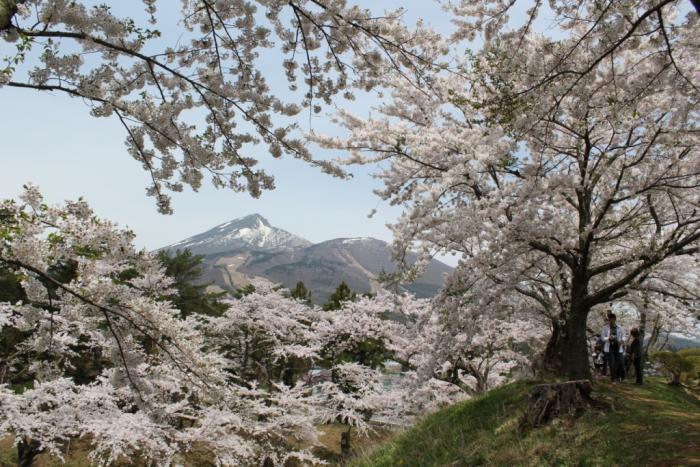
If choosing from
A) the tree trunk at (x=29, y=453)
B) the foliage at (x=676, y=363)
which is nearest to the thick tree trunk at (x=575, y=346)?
the foliage at (x=676, y=363)

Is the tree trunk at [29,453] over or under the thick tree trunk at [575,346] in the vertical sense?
under

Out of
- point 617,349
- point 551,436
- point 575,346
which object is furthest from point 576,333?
point 551,436

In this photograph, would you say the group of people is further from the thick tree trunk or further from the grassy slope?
the thick tree trunk

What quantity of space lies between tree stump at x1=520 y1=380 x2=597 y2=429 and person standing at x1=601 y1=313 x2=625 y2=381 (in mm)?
3491

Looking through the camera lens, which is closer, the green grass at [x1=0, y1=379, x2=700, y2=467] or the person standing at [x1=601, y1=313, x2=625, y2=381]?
the green grass at [x1=0, y1=379, x2=700, y2=467]

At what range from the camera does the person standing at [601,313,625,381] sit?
1020 centimetres

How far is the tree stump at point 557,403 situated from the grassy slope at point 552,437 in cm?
19

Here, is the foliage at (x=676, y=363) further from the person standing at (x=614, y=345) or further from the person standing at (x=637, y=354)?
the person standing at (x=614, y=345)

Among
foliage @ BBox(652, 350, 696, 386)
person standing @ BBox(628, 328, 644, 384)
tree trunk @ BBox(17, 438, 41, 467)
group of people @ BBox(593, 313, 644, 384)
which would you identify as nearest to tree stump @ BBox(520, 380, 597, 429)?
group of people @ BBox(593, 313, 644, 384)

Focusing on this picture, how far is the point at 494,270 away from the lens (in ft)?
25.9

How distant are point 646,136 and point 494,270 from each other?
12.2ft

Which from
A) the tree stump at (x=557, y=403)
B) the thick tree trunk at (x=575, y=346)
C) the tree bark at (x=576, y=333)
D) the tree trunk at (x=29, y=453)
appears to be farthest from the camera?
the tree trunk at (x=29, y=453)

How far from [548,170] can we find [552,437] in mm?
4872

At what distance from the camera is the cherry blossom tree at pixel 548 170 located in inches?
261
